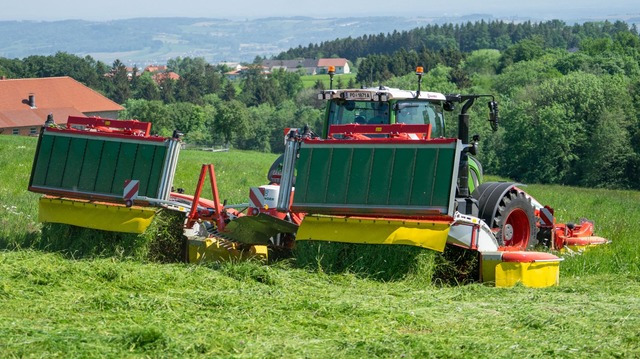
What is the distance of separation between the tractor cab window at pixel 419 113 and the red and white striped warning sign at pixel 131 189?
3.51m

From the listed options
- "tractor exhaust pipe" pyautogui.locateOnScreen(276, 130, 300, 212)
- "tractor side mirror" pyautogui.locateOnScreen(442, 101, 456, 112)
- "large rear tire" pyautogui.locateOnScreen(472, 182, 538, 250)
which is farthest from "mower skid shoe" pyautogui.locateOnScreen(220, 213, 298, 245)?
"tractor side mirror" pyautogui.locateOnScreen(442, 101, 456, 112)

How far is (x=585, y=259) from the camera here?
42.9ft

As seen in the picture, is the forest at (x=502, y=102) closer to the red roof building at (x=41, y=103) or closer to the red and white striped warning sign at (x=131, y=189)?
the red roof building at (x=41, y=103)

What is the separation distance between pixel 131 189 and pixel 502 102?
62.4 meters

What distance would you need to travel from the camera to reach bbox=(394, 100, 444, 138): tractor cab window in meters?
13.0

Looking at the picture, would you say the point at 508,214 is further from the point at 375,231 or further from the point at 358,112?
the point at 375,231

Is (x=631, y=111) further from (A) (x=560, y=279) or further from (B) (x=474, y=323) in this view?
(B) (x=474, y=323)

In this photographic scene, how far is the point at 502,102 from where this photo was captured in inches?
2842

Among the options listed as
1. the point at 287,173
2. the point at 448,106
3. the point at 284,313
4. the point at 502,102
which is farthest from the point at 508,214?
the point at 502,102

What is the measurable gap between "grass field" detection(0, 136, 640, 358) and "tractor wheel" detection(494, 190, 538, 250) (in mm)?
1126

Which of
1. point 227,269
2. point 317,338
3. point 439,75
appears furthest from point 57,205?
point 439,75

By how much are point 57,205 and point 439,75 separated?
87731 mm

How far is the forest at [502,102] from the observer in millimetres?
59906

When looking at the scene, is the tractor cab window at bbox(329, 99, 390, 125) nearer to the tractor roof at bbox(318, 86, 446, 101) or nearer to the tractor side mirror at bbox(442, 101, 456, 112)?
the tractor roof at bbox(318, 86, 446, 101)
